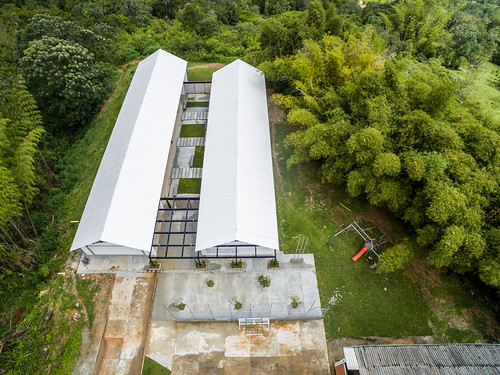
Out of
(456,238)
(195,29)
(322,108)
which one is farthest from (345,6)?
(456,238)

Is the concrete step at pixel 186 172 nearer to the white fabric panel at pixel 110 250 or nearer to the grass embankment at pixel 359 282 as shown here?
the grass embankment at pixel 359 282

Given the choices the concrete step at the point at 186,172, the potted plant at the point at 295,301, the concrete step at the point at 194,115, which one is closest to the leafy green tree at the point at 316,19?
the concrete step at the point at 194,115

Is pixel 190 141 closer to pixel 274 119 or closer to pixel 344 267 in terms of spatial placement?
pixel 274 119

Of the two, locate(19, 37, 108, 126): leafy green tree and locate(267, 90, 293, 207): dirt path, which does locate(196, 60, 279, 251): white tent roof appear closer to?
locate(267, 90, 293, 207): dirt path

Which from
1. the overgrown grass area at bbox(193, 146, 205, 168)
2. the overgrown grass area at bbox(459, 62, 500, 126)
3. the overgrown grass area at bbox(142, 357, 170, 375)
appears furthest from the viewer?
the overgrown grass area at bbox(459, 62, 500, 126)

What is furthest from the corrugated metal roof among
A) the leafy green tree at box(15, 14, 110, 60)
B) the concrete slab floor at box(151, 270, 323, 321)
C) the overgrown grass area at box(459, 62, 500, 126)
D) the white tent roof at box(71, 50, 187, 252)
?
the leafy green tree at box(15, 14, 110, 60)

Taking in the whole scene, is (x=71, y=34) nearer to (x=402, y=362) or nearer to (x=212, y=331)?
(x=212, y=331)
